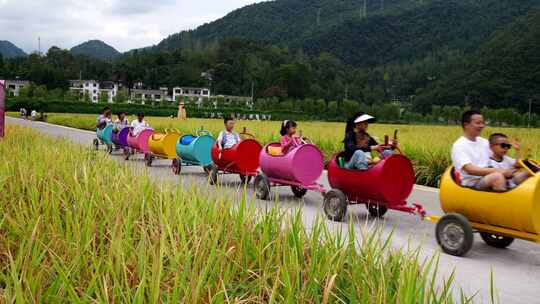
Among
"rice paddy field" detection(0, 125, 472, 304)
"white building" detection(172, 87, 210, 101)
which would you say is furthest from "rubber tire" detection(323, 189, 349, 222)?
"white building" detection(172, 87, 210, 101)

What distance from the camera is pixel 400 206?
22.1 feet

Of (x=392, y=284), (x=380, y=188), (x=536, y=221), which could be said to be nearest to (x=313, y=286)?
(x=392, y=284)

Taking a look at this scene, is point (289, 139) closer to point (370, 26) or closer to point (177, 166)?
point (177, 166)

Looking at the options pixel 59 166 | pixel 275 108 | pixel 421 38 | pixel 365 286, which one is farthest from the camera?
pixel 421 38

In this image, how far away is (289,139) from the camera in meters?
8.78

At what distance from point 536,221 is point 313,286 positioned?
10.8ft

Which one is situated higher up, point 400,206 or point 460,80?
point 460,80

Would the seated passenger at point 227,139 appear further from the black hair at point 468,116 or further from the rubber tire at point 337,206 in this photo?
the black hair at point 468,116

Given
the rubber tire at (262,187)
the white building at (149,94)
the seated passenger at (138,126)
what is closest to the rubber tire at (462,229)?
the rubber tire at (262,187)

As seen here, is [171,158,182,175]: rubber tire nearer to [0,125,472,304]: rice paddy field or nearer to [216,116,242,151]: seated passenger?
[216,116,242,151]: seated passenger

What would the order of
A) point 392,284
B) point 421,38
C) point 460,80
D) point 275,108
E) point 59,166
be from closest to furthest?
1. point 392,284
2. point 59,166
3. point 460,80
4. point 275,108
5. point 421,38

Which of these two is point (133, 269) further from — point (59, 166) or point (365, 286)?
point (59, 166)

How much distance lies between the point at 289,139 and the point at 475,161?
3.42m

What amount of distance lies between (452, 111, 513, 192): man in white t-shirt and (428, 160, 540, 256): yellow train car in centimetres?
11
